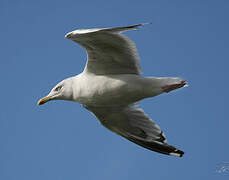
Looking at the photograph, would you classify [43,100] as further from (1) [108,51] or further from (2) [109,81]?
(1) [108,51]

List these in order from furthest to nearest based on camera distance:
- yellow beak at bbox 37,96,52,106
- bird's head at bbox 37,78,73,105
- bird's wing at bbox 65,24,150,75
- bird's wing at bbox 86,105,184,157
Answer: bird's wing at bbox 86,105,184,157 < yellow beak at bbox 37,96,52,106 < bird's head at bbox 37,78,73,105 < bird's wing at bbox 65,24,150,75

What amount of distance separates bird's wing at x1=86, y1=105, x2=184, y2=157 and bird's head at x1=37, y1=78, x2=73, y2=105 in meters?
0.65

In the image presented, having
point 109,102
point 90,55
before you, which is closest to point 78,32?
point 90,55

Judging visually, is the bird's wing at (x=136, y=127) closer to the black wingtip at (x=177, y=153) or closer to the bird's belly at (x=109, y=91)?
the black wingtip at (x=177, y=153)

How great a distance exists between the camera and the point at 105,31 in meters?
4.55

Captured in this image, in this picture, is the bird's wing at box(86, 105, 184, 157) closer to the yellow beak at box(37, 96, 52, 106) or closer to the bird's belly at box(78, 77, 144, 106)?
the bird's belly at box(78, 77, 144, 106)

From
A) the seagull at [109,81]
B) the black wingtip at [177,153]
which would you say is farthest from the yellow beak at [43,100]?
the black wingtip at [177,153]

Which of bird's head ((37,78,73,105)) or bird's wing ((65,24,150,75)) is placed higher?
bird's wing ((65,24,150,75))

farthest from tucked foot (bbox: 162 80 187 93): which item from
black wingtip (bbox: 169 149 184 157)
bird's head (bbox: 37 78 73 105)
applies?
bird's head (bbox: 37 78 73 105)

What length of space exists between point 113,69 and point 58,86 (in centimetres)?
87

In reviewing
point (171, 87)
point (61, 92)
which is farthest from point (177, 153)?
point (61, 92)

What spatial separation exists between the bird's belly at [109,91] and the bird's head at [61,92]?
0.22 m

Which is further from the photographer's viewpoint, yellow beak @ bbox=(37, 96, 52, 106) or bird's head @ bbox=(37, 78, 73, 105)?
yellow beak @ bbox=(37, 96, 52, 106)

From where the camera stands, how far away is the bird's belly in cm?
533
